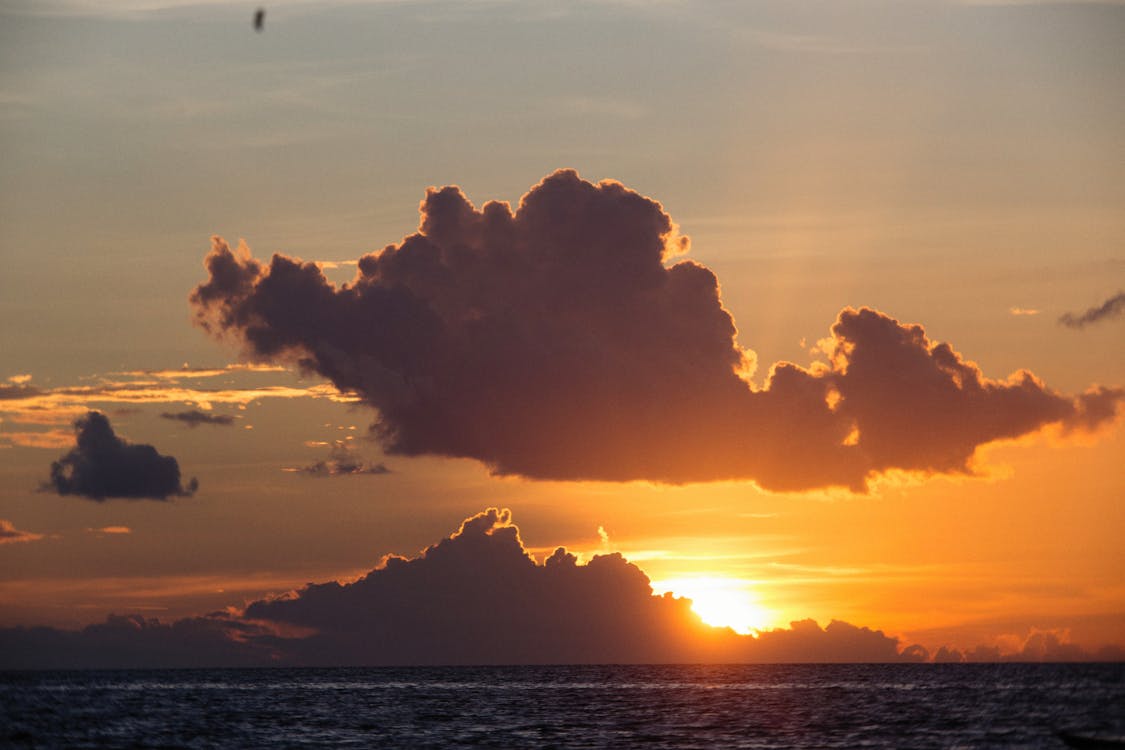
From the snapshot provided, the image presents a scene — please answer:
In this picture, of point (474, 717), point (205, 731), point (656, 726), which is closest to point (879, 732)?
point (656, 726)

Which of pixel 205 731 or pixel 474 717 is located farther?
pixel 474 717

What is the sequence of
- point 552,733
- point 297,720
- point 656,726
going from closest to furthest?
point 552,733, point 656,726, point 297,720

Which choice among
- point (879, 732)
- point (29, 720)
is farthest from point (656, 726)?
point (29, 720)

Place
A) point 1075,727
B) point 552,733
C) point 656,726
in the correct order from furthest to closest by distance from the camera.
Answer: point 656,726 < point 552,733 < point 1075,727

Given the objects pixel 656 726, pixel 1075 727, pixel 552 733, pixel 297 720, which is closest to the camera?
pixel 1075 727

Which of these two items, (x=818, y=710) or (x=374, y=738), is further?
(x=818, y=710)

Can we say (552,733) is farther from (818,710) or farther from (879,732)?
(818,710)

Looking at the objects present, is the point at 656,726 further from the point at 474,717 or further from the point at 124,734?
the point at 124,734

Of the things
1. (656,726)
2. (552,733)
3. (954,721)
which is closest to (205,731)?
(552,733)

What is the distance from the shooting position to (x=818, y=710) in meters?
186

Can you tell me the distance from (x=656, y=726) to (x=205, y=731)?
164 ft

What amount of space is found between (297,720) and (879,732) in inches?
2941

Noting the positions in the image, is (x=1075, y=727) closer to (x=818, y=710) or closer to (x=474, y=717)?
(x=818, y=710)

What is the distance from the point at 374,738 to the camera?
142 metres
